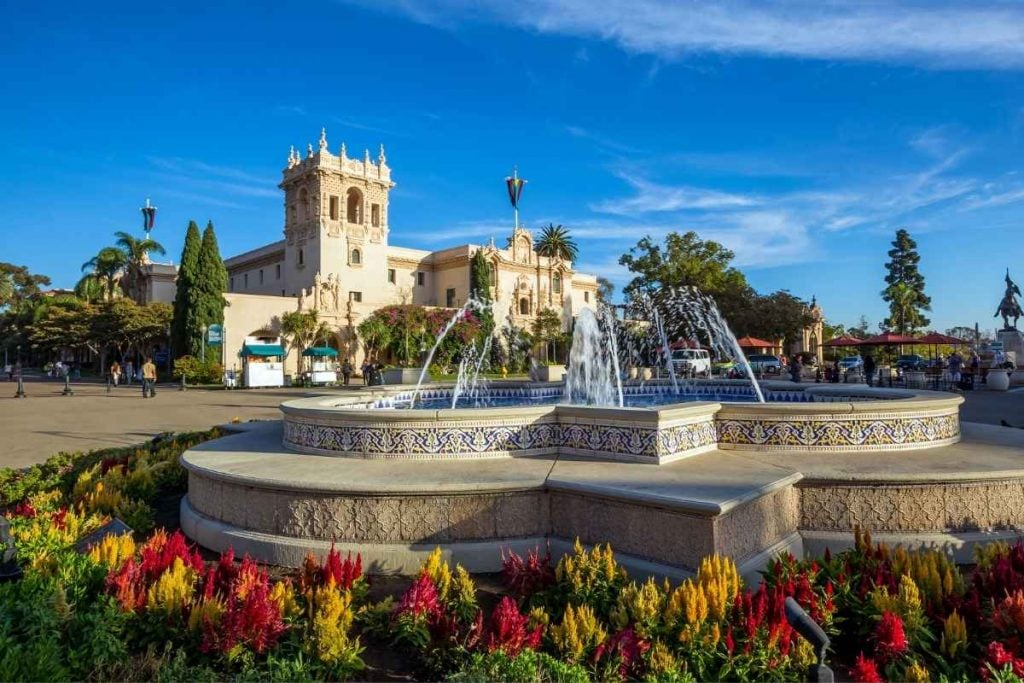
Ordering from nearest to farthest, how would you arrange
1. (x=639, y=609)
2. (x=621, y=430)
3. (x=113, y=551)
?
(x=639, y=609)
(x=113, y=551)
(x=621, y=430)

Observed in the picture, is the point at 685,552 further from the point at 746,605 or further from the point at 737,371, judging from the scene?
the point at 737,371

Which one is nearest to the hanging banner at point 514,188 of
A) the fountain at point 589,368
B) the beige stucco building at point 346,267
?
the beige stucco building at point 346,267

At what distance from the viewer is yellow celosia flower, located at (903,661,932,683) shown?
9.28ft

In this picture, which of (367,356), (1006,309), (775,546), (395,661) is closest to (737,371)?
(1006,309)

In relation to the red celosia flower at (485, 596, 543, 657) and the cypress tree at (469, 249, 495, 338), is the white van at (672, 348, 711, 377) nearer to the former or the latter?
the cypress tree at (469, 249, 495, 338)

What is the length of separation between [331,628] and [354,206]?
4614 centimetres

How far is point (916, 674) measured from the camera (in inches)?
112

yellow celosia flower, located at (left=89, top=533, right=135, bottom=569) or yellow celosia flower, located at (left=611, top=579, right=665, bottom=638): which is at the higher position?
yellow celosia flower, located at (left=89, top=533, right=135, bottom=569)

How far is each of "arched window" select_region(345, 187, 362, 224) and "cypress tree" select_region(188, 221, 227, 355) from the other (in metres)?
10.9

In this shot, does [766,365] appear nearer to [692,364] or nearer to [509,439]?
[692,364]

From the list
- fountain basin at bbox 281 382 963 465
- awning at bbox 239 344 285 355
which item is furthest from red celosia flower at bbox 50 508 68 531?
awning at bbox 239 344 285 355

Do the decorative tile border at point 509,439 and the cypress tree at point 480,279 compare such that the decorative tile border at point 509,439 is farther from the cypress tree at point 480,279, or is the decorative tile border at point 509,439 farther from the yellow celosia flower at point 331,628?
the cypress tree at point 480,279

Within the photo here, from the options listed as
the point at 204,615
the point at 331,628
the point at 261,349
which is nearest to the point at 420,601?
the point at 331,628

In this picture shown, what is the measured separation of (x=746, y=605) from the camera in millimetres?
3166
